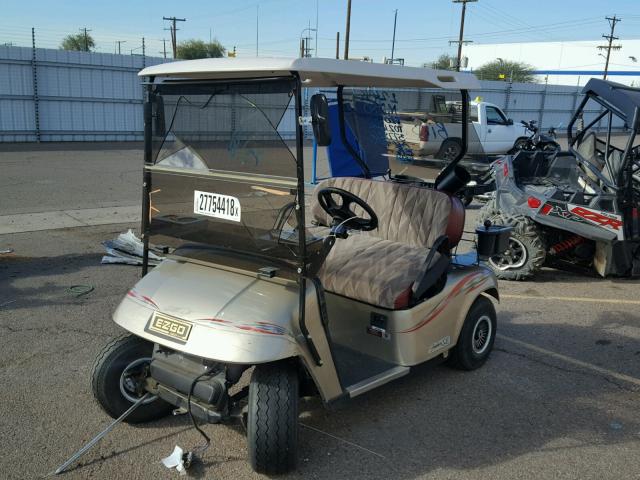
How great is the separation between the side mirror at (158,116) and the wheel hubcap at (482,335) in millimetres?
2500

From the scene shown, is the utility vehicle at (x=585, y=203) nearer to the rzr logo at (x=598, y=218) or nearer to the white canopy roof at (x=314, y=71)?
the rzr logo at (x=598, y=218)

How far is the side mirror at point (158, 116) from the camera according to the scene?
11.2ft

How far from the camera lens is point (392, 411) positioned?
3764 millimetres

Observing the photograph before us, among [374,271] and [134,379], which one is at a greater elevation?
[374,271]

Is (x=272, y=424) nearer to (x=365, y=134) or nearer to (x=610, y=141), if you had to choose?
(x=365, y=134)

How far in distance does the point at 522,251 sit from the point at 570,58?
2941 inches

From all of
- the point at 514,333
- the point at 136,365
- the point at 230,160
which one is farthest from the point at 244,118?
the point at 514,333

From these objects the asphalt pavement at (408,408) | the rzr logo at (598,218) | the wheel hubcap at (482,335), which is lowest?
the asphalt pavement at (408,408)

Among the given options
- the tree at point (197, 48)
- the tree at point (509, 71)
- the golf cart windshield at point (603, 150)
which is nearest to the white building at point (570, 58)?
the tree at point (509, 71)

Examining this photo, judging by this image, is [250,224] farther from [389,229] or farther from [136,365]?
[389,229]

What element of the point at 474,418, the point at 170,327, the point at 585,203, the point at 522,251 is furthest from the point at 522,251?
the point at 170,327

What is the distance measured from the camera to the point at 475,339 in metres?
4.42

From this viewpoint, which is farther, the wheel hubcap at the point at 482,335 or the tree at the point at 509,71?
the tree at the point at 509,71

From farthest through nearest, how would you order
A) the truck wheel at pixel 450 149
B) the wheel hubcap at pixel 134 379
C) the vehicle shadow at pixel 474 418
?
1. the truck wheel at pixel 450 149
2. the wheel hubcap at pixel 134 379
3. the vehicle shadow at pixel 474 418
